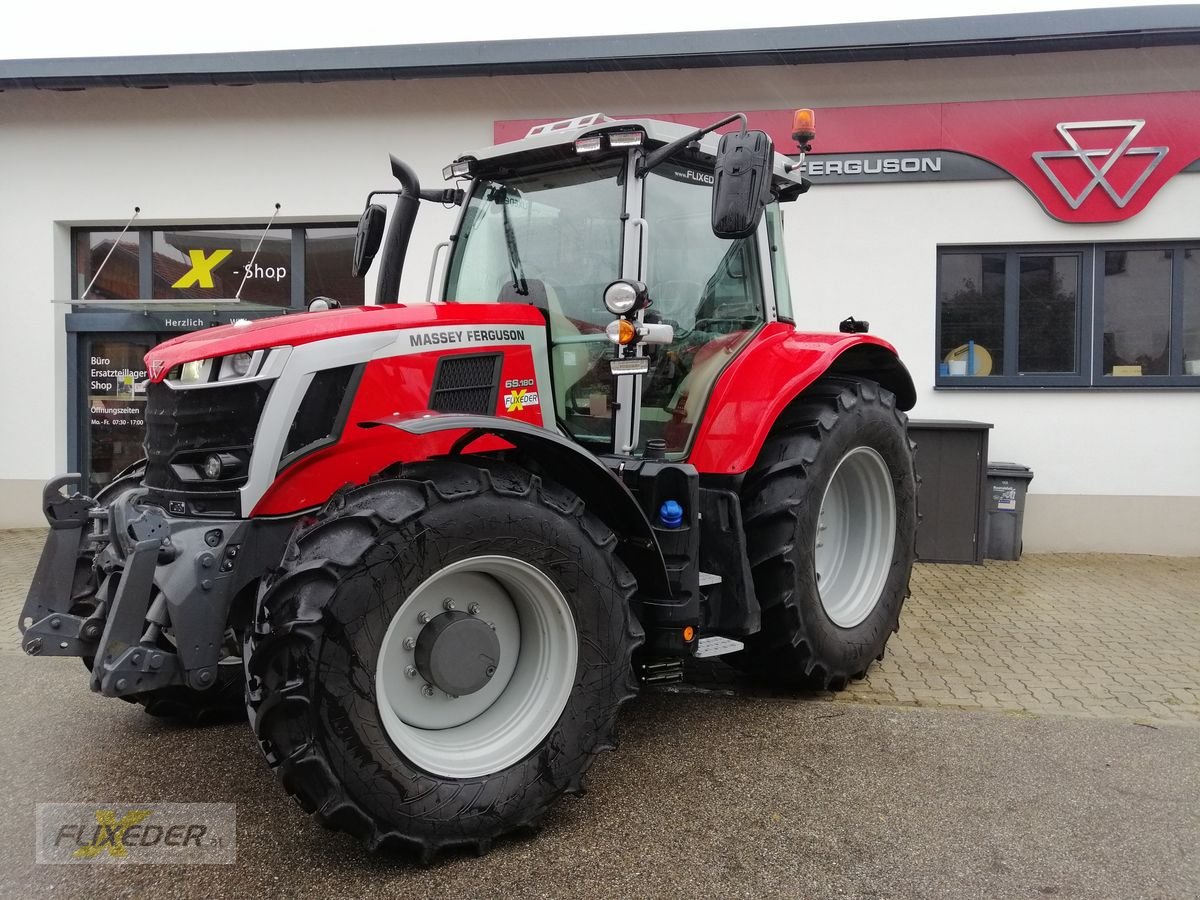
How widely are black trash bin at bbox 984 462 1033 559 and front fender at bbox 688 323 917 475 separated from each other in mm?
3973

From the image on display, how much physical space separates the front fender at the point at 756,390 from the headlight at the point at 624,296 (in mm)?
676

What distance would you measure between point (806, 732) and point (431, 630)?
1858 millimetres

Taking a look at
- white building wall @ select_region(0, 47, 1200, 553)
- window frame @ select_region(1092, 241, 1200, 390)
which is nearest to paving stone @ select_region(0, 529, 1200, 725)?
white building wall @ select_region(0, 47, 1200, 553)

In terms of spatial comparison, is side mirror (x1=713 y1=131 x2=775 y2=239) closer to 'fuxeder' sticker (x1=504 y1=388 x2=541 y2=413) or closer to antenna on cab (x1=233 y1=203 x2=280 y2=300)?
'fuxeder' sticker (x1=504 y1=388 x2=541 y2=413)

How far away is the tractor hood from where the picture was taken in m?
3.02

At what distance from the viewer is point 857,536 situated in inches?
189

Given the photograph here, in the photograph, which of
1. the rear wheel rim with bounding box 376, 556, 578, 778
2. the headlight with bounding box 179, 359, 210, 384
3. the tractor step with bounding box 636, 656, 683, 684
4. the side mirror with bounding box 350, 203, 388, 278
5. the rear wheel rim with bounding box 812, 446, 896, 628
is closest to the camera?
the rear wheel rim with bounding box 376, 556, 578, 778

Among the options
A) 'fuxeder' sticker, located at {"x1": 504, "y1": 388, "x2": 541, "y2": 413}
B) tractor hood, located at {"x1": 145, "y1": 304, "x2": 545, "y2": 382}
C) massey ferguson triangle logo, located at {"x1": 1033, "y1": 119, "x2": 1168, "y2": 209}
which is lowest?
'fuxeder' sticker, located at {"x1": 504, "y1": 388, "x2": 541, "y2": 413}

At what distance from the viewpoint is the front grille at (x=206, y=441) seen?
2965mm

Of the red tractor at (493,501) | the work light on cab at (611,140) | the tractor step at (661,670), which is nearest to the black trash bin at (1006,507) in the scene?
the red tractor at (493,501)

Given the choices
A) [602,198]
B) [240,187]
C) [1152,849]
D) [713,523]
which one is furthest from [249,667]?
[240,187]

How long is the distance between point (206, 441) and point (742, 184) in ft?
6.60

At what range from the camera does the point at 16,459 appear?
30.7ft

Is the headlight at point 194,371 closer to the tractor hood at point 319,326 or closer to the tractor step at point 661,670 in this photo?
the tractor hood at point 319,326
